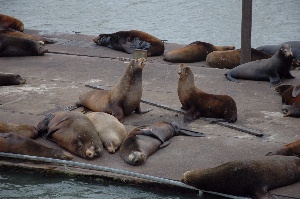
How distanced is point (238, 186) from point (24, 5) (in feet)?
58.1

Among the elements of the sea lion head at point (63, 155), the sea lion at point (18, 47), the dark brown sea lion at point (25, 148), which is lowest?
the sea lion head at point (63, 155)

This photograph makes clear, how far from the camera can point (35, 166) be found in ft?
21.8

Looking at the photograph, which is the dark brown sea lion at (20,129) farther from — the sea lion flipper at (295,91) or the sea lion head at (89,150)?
the sea lion flipper at (295,91)

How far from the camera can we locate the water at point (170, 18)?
17547mm

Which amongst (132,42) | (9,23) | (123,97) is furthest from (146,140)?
(9,23)

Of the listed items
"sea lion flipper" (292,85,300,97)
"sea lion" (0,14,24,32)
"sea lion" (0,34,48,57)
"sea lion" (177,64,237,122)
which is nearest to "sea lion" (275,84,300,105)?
"sea lion flipper" (292,85,300,97)

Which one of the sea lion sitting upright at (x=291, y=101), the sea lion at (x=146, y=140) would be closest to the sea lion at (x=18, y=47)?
the sea lion sitting upright at (x=291, y=101)

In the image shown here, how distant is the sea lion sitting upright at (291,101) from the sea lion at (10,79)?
3.41 m

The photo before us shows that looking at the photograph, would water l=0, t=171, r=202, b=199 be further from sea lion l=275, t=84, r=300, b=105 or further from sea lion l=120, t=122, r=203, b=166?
sea lion l=275, t=84, r=300, b=105

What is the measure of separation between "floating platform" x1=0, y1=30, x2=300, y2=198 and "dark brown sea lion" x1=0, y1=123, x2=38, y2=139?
0.13 m

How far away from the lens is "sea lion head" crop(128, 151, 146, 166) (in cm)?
646

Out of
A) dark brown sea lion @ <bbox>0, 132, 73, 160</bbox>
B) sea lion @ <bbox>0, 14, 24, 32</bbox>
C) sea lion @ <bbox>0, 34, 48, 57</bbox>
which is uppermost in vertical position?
sea lion @ <bbox>0, 14, 24, 32</bbox>

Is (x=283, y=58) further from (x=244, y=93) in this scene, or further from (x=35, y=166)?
(x=35, y=166)

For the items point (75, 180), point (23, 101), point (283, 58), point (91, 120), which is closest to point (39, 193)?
point (75, 180)
